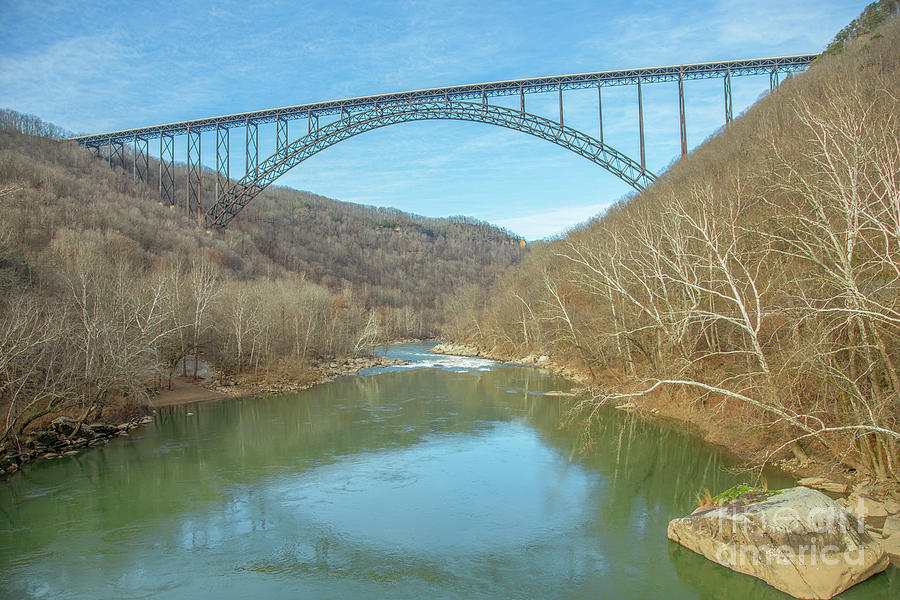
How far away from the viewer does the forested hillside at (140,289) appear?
14.5 m

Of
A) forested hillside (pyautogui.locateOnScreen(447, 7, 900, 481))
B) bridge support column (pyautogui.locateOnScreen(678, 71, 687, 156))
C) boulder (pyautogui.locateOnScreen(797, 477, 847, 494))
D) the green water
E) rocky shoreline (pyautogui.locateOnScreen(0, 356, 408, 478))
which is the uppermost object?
bridge support column (pyautogui.locateOnScreen(678, 71, 687, 156))

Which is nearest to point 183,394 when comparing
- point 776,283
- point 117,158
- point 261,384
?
point 261,384

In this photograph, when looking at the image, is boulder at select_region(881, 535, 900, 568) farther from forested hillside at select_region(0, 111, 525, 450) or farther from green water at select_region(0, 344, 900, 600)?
forested hillside at select_region(0, 111, 525, 450)

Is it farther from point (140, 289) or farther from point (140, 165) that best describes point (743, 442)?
point (140, 165)

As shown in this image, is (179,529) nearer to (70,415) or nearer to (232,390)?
(70,415)

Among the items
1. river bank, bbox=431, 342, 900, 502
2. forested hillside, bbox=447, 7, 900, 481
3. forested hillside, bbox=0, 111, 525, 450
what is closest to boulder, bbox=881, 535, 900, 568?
river bank, bbox=431, 342, 900, 502

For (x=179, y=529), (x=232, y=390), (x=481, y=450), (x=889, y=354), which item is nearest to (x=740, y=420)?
(x=889, y=354)

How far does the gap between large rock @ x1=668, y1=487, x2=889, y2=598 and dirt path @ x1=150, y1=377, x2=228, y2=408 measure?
19.5 meters

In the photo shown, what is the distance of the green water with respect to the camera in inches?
283

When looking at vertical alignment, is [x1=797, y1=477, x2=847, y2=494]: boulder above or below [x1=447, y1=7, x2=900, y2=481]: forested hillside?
below

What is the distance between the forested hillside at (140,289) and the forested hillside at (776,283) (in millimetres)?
12579

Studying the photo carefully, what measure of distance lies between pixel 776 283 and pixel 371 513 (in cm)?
929

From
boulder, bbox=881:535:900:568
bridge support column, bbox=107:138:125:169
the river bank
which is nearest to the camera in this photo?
boulder, bbox=881:535:900:568

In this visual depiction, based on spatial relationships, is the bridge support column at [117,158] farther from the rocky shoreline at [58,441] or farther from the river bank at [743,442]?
the river bank at [743,442]
